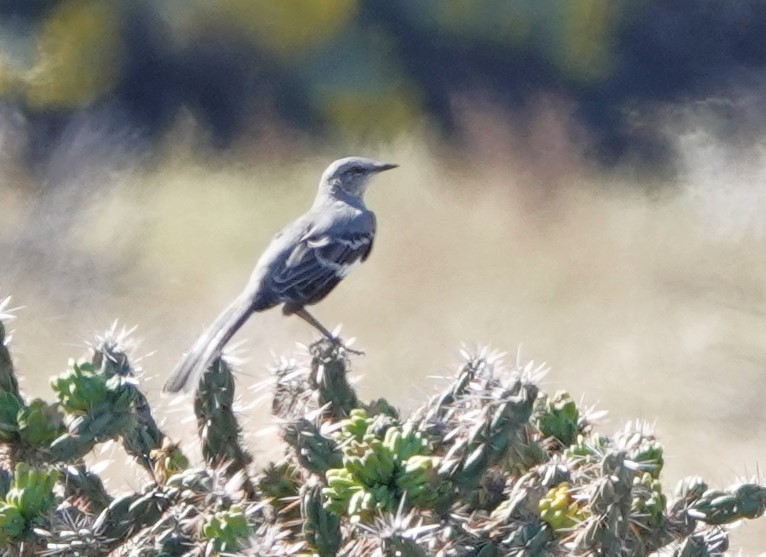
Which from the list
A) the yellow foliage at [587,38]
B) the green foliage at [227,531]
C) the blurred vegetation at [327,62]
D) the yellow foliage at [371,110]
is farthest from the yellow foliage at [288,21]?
the green foliage at [227,531]

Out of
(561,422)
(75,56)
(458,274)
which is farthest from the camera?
(75,56)

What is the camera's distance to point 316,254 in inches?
106

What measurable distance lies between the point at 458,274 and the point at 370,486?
2.17 meters

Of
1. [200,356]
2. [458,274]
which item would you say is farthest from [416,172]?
[200,356]

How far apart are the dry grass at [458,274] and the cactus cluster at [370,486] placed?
1644 millimetres

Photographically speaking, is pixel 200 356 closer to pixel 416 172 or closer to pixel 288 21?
pixel 416 172

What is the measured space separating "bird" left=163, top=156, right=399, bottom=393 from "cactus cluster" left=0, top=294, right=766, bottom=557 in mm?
679

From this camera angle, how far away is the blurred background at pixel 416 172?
11.3 feet

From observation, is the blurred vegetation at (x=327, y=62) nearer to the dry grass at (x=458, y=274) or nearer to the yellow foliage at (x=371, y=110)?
the yellow foliage at (x=371, y=110)

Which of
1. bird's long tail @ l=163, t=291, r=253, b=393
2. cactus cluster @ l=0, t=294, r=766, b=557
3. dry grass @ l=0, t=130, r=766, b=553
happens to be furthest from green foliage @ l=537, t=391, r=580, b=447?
dry grass @ l=0, t=130, r=766, b=553

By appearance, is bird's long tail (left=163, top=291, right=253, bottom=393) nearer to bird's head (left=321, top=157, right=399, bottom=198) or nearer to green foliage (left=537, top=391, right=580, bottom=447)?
green foliage (left=537, top=391, right=580, bottom=447)

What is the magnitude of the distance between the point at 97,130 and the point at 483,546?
8.14ft

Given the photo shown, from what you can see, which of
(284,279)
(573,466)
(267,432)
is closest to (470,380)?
(573,466)

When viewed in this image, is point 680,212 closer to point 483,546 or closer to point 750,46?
point 750,46
